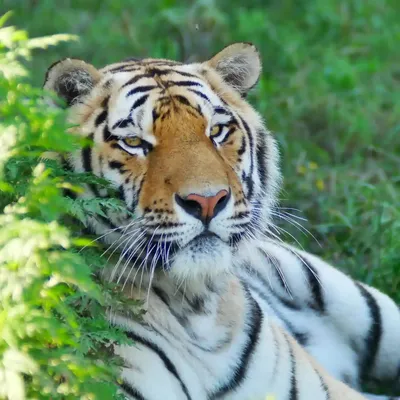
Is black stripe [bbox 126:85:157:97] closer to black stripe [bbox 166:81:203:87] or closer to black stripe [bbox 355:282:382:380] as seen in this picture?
black stripe [bbox 166:81:203:87]

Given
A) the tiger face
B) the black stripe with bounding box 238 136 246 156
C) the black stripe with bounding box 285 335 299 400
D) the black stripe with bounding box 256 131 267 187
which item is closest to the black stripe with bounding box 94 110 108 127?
the tiger face

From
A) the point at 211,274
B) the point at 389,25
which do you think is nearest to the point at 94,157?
the point at 211,274

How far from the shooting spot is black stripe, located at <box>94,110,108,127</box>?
320cm

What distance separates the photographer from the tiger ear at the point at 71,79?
316cm

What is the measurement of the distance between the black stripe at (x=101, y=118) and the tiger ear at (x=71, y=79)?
0.34ft

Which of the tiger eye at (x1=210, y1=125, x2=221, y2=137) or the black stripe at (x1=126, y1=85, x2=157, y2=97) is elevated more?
the black stripe at (x1=126, y1=85, x2=157, y2=97)

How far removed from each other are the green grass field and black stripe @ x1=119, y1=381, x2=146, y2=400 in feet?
5.76

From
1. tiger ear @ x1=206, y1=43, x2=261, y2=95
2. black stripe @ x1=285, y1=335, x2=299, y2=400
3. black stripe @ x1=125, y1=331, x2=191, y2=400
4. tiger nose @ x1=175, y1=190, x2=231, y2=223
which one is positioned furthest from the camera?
tiger ear @ x1=206, y1=43, x2=261, y2=95

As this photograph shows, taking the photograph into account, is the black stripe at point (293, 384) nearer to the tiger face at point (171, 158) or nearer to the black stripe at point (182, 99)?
the tiger face at point (171, 158)

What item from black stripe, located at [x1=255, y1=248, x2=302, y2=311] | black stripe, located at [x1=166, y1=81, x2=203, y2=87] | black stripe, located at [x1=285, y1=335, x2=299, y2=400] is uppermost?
black stripe, located at [x1=166, y1=81, x2=203, y2=87]

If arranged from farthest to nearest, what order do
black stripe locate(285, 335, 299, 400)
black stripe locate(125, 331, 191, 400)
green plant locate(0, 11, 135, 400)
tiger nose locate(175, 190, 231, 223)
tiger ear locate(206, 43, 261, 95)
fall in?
tiger ear locate(206, 43, 261, 95), black stripe locate(285, 335, 299, 400), black stripe locate(125, 331, 191, 400), tiger nose locate(175, 190, 231, 223), green plant locate(0, 11, 135, 400)

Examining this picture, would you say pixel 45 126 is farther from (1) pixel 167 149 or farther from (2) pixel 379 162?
(2) pixel 379 162

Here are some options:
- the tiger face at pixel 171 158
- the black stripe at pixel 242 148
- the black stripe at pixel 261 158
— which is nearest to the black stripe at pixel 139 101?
the tiger face at pixel 171 158

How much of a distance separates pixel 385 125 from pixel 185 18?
151 centimetres
